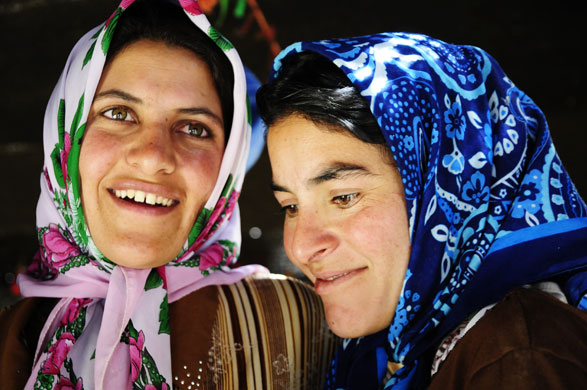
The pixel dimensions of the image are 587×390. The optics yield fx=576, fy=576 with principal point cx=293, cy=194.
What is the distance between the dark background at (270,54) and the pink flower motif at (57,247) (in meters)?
1.49

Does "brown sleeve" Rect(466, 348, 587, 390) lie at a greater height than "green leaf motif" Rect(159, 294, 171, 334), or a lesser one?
greater

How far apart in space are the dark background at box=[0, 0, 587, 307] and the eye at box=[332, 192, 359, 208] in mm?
1643

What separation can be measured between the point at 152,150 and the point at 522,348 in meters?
1.12

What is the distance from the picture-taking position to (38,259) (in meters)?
2.02

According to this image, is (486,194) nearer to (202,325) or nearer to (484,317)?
(484,317)

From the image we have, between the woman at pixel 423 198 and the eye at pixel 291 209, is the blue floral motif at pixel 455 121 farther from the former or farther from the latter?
the eye at pixel 291 209

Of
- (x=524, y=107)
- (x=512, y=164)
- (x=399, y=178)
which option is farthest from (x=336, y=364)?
(x=524, y=107)

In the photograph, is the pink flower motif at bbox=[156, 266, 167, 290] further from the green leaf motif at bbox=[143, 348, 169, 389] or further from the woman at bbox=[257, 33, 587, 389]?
the woman at bbox=[257, 33, 587, 389]

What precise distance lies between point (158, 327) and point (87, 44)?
941 millimetres

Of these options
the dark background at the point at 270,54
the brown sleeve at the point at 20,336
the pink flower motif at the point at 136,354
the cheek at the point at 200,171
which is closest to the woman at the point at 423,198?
the cheek at the point at 200,171

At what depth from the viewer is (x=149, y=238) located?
171 centimetres

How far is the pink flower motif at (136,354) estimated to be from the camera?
1.66 m

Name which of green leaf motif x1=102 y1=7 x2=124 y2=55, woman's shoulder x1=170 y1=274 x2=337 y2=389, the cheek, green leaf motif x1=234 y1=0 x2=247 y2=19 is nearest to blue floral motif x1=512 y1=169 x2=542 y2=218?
woman's shoulder x1=170 y1=274 x2=337 y2=389

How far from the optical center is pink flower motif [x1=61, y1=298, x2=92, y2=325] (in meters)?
Answer: 1.78
